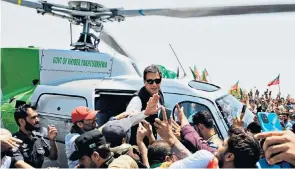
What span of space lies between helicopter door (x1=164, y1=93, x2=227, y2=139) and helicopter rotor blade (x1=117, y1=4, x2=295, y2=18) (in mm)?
1302

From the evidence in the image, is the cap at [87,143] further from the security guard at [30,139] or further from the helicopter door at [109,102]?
the helicopter door at [109,102]

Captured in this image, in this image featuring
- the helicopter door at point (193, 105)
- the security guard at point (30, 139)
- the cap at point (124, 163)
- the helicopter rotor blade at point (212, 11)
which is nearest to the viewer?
the cap at point (124, 163)

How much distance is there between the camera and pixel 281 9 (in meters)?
4.81

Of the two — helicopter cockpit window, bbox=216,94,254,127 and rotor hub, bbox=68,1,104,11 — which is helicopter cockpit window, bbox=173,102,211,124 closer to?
helicopter cockpit window, bbox=216,94,254,127

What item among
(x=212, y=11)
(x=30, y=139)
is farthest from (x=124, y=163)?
Answer: (x=212, y=11)

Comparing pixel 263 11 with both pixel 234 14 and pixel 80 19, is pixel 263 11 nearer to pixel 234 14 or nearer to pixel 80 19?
pixel 234 14

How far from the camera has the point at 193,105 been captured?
5387mm

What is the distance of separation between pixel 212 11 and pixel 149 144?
271 cm

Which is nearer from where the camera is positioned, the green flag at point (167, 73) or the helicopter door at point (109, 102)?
the helicopter door at point (109, 102)

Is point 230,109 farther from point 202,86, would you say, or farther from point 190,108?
point 190,108

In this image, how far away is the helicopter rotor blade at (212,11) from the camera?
15.8 feet

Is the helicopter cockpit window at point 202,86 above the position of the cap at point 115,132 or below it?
above

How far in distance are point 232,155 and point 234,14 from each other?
11.2 feet

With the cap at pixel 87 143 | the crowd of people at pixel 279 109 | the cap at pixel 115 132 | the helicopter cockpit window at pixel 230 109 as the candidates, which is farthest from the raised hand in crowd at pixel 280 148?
the helicopter cockpit window at pixel 230 109
